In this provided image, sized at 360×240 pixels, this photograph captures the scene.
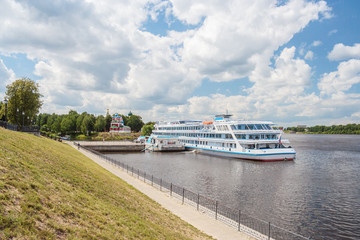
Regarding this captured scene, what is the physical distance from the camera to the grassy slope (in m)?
8.17

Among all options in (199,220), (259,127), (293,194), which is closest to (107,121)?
(259,127)

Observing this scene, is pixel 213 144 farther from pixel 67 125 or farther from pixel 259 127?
pixel 67 125

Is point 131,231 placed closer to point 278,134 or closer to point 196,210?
point 196,210

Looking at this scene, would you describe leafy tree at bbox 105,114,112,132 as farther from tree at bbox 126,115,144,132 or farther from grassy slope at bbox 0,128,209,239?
grassy slope at bbox 0,128,209,239

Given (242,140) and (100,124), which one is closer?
(242,140)

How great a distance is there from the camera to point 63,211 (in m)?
9.95

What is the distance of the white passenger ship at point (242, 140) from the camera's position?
53.7 meters

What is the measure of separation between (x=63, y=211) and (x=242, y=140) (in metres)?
51.3

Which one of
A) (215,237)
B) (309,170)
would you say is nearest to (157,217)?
(215,237)

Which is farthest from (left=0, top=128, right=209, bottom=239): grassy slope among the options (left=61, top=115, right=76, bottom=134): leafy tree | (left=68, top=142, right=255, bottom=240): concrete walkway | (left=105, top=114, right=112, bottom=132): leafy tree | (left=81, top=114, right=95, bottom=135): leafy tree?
(left=105, top=114, right=112, bottom=132): leafy tree

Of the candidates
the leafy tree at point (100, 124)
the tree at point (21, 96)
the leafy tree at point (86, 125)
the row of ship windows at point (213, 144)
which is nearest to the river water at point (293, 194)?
the row of ship windows at point (213, 144)

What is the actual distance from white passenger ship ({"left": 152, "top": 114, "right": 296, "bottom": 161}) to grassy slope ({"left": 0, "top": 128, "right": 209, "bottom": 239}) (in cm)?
4251

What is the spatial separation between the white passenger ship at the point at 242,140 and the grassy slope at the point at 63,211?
139 feet

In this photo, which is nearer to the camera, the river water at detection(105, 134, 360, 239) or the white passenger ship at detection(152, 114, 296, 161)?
the river water at detection(105, 134, 360, 239)
